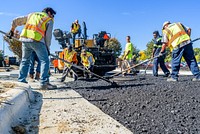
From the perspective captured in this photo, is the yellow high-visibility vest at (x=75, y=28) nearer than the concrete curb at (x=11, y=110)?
No

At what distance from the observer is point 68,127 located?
2762mm

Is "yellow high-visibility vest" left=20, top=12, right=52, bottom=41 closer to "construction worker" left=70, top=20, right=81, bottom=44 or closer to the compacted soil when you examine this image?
the compacted soil

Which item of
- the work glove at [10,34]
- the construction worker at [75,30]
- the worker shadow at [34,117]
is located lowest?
the worker shadow at [34,117]

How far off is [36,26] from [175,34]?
370cm

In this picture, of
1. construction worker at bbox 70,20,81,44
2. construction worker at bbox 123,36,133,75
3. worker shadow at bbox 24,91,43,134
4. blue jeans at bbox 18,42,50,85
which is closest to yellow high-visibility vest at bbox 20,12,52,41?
blue jeans at bbox 18,42,50,85

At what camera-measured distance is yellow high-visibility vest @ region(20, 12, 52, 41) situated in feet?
19.4

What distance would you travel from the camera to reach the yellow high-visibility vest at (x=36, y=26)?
5910 mm

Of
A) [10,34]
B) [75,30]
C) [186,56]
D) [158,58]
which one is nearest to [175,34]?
[186,56]

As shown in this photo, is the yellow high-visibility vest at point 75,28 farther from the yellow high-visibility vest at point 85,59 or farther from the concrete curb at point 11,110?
the concrete curb at point 11,110

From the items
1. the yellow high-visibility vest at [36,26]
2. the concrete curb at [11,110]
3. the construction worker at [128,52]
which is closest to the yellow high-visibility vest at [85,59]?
the construction worker at [128,52]

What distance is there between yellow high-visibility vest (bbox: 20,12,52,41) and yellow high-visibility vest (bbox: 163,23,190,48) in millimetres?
3410

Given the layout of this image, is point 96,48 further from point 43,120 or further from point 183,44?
point 43,120

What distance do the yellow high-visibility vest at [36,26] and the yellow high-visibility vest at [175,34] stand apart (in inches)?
134

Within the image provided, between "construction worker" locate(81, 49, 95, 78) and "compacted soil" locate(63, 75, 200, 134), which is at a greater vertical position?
"construction worker" locate(81, 49, 95, 78)
